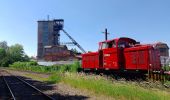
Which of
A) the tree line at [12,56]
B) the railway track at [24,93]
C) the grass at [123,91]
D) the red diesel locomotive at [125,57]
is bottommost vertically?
the railway track at [24,93]

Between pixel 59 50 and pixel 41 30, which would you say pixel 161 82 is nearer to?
pixel 59 50

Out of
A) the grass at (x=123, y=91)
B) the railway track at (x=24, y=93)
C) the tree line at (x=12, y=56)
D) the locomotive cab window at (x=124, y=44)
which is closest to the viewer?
the grass at (x=123, y=91)

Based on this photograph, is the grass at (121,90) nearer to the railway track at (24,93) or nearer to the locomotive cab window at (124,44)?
the railway track at (24,93)

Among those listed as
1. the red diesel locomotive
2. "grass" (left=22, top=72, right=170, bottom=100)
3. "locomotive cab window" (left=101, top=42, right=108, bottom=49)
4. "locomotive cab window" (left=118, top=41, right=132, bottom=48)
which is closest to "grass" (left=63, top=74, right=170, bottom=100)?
"grass" (left=22, top=72, right=170, bottom=100)

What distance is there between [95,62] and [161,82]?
32.0ft

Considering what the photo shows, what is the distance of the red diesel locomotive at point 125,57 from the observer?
18891mm

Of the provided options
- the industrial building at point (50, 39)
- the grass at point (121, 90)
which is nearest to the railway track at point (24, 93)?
the grass at point (121, 90)

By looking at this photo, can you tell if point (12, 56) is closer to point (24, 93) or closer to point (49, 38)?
point (49, 38)

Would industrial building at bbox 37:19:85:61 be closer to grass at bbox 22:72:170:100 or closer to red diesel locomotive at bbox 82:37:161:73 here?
red diesel locomotive at bbox 82:37:161:73

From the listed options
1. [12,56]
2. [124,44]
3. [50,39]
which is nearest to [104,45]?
[124,44]

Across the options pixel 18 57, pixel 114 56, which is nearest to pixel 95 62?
pixel 114 56

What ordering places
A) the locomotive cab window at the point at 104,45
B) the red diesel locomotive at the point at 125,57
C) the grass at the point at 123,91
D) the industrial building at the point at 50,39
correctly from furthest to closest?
the industrial building at the point at 50,39 < the locomotive cab window at the point at 104,45 < the red diesel locomotive at the point at 125,57 < the grass at the point at 123,91

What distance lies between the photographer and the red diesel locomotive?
18891mm

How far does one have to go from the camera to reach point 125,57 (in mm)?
20938
